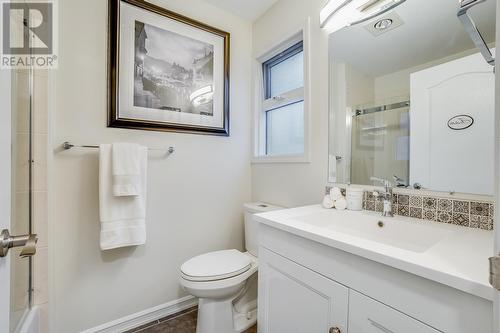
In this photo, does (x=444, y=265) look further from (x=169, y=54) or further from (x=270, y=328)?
(x=169, y=54)

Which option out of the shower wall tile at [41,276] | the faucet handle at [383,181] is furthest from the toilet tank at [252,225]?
the shower wall tile at [41,276]

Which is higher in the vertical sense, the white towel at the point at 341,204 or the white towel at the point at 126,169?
the white towel at the point at 126,169

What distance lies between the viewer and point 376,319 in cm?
64

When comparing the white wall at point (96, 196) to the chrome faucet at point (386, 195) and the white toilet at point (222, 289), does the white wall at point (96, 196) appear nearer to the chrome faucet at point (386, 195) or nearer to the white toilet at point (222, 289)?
the white toilet at point (222, 289)

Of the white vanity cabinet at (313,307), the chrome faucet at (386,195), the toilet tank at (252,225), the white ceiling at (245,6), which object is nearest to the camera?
the white vanity cabinet at (313,307)

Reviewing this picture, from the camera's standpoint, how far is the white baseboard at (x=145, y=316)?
1369 millimetres

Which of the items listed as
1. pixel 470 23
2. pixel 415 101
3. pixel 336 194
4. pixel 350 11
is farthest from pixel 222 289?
pixel 350 11

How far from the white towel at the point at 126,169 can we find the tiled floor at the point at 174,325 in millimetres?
878

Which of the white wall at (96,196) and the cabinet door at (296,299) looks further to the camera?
the white wall at (96,196)

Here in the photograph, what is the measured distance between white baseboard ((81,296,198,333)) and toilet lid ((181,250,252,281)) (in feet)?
1.58

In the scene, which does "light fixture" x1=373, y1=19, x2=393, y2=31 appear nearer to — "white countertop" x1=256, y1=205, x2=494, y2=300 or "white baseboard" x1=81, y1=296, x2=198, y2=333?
"white countertop" x1=256, y1=205, x2=494, y2=300

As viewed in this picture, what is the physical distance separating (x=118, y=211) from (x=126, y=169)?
9.8 inches

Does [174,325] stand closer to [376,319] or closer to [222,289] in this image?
[222,289]

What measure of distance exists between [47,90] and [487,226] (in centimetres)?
207
